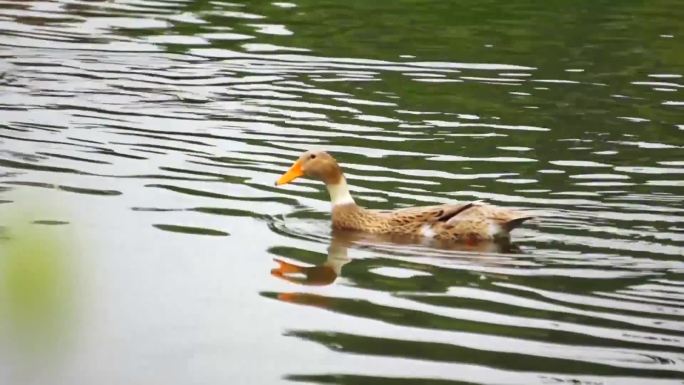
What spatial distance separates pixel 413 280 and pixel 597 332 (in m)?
1.65

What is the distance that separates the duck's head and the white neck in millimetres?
37

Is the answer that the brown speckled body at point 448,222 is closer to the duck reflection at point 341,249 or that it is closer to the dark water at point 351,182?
the duck reflection at point 341,249

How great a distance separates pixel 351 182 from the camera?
12602 mm

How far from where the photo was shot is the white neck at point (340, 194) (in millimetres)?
10906

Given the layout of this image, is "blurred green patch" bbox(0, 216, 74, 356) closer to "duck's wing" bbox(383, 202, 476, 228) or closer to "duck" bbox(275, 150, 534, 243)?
"duck" bbox(275, 150, 534, 243)

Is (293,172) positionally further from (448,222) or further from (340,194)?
(448,222)

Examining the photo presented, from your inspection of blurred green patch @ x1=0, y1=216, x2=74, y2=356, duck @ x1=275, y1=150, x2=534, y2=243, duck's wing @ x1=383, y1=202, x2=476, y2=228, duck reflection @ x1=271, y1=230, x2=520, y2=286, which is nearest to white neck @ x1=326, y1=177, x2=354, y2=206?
duck @ x1=275, y1=150, x2=534, y2=243

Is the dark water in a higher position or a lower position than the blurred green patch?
lower

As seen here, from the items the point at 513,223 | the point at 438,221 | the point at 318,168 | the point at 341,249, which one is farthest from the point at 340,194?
the point at 513,223

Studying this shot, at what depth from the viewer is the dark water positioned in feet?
24.0

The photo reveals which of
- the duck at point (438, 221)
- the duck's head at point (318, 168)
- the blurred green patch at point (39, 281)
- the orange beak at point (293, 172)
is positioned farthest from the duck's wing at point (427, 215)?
the blurred green patch at point (39, 281)

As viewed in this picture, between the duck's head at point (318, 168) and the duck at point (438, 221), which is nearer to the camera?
the duck at point (438, 221)

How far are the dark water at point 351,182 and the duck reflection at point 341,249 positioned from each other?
5 centimetres

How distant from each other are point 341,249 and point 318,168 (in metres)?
1.22
